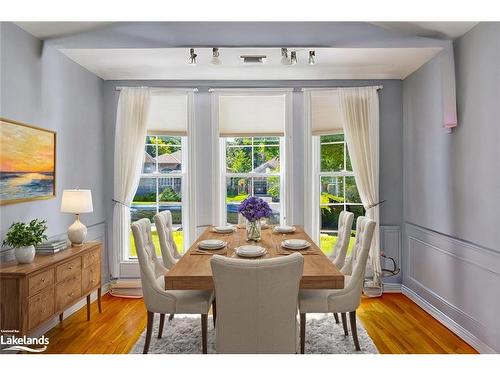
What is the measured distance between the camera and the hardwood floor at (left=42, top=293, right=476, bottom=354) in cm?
291

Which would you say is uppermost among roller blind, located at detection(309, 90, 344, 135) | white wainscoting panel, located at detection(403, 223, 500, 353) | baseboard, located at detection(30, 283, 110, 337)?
roller blind, located at detection(309, 90, 344, 135)

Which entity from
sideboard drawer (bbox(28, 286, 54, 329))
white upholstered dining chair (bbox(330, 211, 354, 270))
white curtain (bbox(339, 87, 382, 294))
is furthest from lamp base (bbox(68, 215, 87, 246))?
white curtain (bbox(339, 87, 382, 294))

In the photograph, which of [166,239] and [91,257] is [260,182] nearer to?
[166,239]

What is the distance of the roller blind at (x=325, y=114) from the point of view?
446cm

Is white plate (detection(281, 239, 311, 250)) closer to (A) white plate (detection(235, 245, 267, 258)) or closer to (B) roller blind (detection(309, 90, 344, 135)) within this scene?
(A) white plate (detection(235, 245, 267, 258))

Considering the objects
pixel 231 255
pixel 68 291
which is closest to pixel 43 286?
pixel 68 291

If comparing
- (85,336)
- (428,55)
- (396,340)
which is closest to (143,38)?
(85,336)

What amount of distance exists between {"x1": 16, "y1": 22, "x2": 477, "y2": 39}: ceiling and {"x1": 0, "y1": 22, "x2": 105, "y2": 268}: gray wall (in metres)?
0.13

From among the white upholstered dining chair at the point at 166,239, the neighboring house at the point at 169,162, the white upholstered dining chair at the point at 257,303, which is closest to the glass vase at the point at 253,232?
the white upholstered dining chair at the point at 166,239

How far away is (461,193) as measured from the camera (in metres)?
3.19

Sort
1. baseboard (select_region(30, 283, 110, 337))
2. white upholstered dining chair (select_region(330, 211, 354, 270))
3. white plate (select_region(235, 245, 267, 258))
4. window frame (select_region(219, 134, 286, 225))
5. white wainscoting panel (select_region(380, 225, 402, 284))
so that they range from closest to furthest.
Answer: white plate (select_region(235, 245, 267, 258)), baseboard (select_region(30, 283, 110, 337)), white upholstered dining chair (select_region(330, 211, 354, 270)), white wainscoting panel (select_region(380, 225, 402, 284)), window frame (select_region(219, 134, 286, 225))

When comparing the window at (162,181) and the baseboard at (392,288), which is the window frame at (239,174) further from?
the baseboard at (392,288)

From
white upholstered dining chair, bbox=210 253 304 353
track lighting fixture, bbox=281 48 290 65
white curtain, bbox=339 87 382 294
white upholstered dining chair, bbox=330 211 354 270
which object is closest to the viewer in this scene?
white upholstered dining chair, bbox=210 253 304 353

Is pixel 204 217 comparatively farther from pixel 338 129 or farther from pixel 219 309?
pixel 219 309
